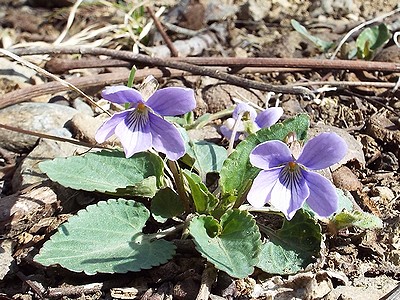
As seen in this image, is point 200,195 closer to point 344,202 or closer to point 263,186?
point 263,186

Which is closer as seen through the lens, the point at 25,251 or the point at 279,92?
the point at 25,251

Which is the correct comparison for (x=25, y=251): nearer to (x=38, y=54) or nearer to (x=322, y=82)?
(x=38, y=54)

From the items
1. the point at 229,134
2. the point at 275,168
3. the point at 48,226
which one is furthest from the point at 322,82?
the point at 48,226

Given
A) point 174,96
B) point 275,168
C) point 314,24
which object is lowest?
point 314,24

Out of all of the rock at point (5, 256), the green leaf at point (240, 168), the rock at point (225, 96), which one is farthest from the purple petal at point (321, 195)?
the rock at point (225, 96)

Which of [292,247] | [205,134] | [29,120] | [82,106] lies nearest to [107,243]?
[292,247]
